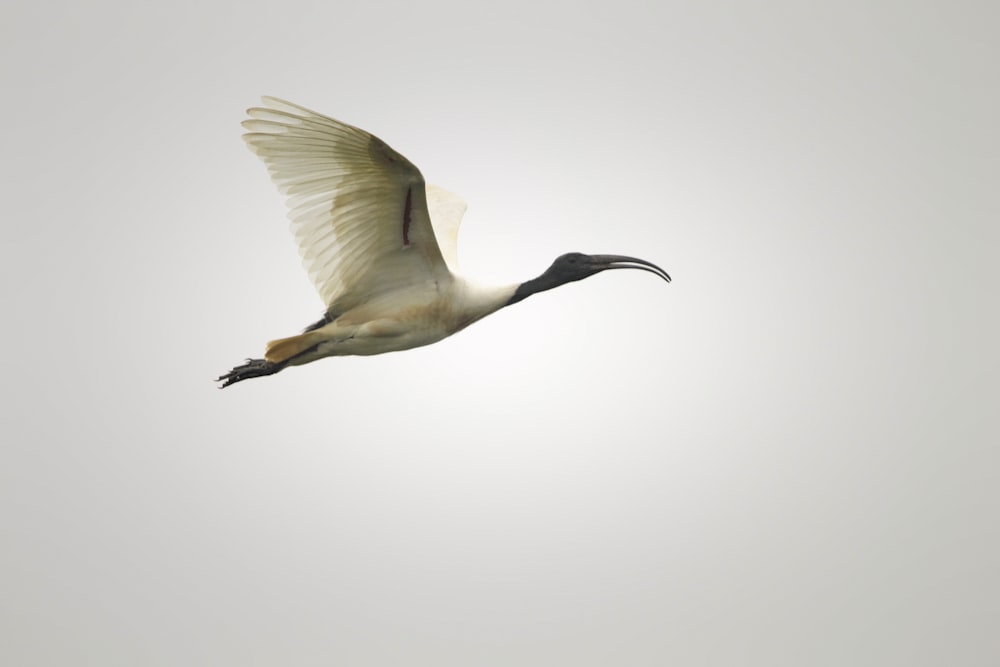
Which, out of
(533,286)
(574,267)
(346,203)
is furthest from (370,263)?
(574,267)

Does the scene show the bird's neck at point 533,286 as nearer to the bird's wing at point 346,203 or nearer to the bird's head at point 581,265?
the bird's head at point 581,265

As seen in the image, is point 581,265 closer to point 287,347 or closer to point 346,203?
point 346,203

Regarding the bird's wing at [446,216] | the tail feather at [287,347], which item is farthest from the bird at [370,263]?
the bird's wing at [446,216]

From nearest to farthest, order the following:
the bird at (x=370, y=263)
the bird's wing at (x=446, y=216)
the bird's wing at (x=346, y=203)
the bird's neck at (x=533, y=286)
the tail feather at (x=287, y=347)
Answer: the bird's wing at (x=346, y=203)
the bird at (x=370, y=263)
the tail feather at (x=287, y=347)
the bird's neck at (x=533, y=286)
the bird's wing at (x=446, y=216)

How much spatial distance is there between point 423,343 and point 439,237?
1.39 meters

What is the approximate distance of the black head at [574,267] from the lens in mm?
9109

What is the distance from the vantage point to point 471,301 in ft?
29.2

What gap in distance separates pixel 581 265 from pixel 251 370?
94.1 inches

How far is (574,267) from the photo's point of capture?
926 centimetres

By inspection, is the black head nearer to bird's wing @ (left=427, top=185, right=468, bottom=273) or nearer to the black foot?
bird's wing @ (left=427, top=185, right=468, bottom=273)

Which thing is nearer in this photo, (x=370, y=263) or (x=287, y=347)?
(x=287, y=347)

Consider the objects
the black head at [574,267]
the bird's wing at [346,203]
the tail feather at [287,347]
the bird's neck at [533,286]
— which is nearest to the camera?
the bird's wing at [346,203]

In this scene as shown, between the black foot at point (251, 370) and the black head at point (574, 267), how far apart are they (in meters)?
1.68

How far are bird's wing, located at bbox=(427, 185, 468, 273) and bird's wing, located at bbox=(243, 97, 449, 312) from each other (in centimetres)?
92
